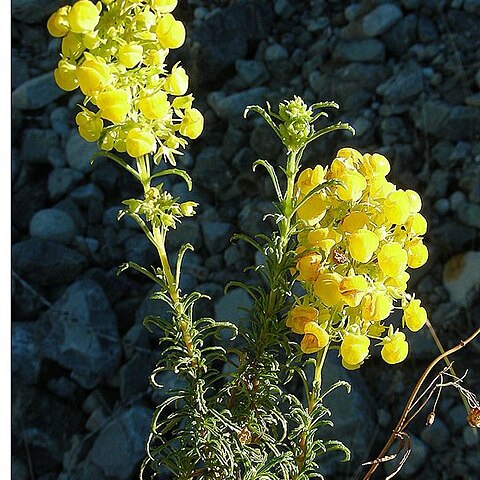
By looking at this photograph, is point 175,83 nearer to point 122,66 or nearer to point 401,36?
point 122,66

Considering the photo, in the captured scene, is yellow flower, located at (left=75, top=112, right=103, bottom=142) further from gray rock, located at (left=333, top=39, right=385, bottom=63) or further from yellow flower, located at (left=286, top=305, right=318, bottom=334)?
gray rock, located at (left=333, top=39, right=385, bottom=63)

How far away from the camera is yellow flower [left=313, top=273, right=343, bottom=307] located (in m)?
0.59

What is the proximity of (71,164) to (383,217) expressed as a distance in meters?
1.54

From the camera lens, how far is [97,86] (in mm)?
563

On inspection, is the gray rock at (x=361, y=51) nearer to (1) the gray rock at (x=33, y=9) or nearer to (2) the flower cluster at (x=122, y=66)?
(1) the gray rock at (x=33, y=9)

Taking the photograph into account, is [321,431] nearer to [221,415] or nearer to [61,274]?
[61,274]

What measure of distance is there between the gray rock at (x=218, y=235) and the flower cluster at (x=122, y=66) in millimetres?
1325

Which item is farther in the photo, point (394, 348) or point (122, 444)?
point (122, 444)

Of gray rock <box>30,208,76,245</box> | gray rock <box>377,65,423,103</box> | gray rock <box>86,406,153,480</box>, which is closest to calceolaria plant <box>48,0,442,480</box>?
gray rock <box>86,406,153,480</box>

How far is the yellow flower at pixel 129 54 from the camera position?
57 centimetres

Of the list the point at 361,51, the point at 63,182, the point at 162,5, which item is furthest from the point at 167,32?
the point at 63,182

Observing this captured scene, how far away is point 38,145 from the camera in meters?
2.11

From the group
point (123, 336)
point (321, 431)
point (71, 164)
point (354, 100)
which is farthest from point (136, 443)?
point (354, 100)

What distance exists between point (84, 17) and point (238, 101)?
144 cm
